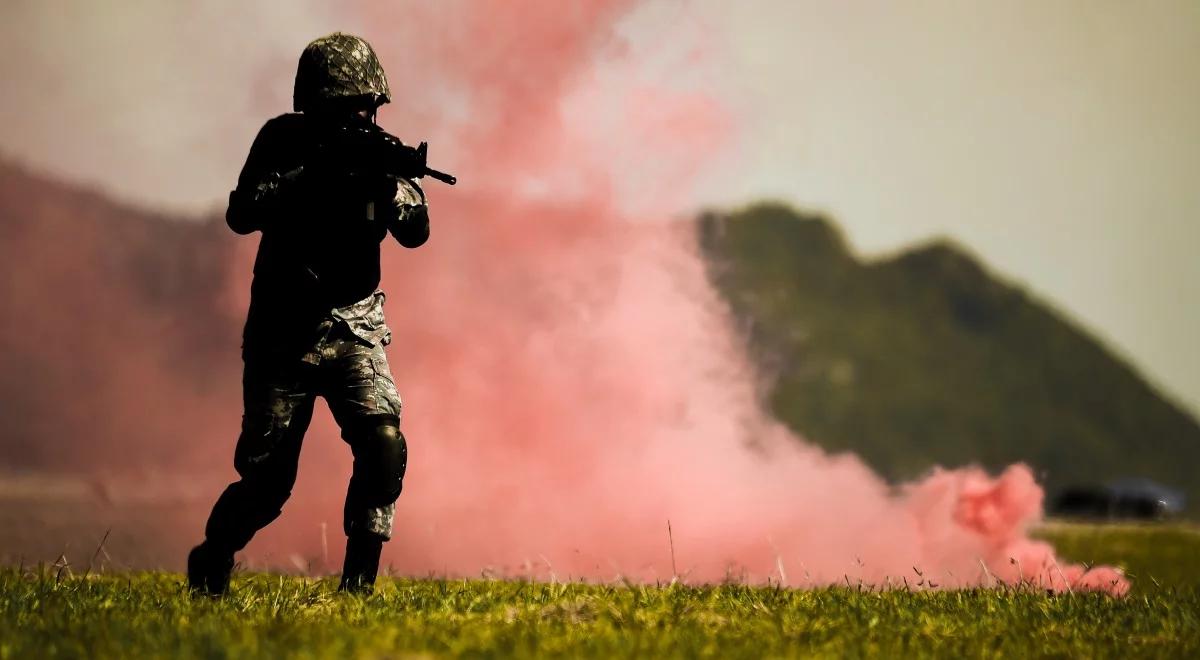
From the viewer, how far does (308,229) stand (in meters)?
9.20

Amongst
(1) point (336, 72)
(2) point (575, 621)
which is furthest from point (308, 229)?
(2) point (575, 621)

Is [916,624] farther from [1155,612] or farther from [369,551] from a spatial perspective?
[369,551]

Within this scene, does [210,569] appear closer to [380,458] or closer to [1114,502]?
[380,458]

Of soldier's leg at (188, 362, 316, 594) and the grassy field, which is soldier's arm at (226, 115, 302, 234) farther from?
the grassy field

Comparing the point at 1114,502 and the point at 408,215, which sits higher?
the point at 1114,502

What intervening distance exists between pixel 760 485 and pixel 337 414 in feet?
57.3

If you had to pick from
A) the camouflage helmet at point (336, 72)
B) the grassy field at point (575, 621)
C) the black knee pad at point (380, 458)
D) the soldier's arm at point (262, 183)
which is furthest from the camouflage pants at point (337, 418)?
the camouflage helmet at point (336, 72)

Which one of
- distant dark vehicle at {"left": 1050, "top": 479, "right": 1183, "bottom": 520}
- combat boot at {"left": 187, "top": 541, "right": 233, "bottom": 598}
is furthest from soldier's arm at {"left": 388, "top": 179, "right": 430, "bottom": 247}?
distant dark vehicle at {"left": 1050, "top": 479, "right": 1183, "bottom": 520}

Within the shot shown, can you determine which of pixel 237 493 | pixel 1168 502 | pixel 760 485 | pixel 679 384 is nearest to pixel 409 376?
pixel 679 384

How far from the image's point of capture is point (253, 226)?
30.4 feet

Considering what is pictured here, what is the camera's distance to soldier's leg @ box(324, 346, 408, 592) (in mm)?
9062

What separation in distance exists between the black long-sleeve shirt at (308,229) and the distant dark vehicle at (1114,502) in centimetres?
9501

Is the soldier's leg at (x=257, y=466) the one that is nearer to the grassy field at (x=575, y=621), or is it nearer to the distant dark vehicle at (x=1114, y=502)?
the grassy field at (x=575, y=621)

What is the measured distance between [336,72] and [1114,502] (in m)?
101
